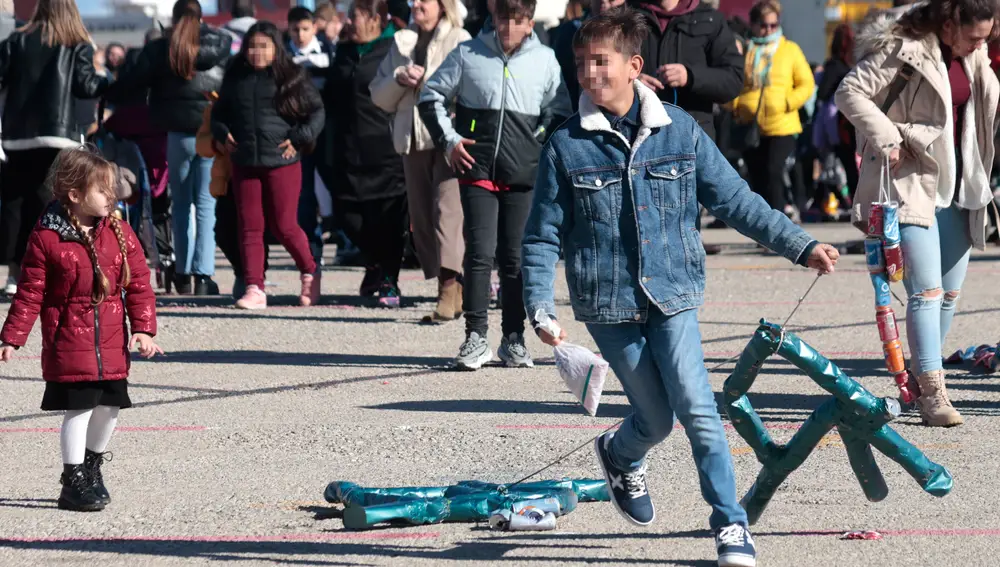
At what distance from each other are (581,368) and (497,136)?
12.0 feet

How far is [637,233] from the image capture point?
15.3 feet

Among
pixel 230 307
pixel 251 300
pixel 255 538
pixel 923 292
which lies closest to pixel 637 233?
pixel 255 538

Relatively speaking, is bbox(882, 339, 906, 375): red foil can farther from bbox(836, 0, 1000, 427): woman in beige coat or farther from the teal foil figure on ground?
the teal foil figure on ground

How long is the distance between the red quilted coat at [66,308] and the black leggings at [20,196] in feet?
18.3

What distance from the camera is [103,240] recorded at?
5418mm

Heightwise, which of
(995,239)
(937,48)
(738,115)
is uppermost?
(937,48)

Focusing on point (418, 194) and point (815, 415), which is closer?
point (815, 415)

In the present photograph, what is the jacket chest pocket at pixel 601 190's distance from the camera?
4.70 metres

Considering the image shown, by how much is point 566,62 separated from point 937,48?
142 inches

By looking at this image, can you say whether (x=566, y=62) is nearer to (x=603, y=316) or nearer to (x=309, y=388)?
(x=309, y=388)

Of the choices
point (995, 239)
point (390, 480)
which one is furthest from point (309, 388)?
point (995, 239)

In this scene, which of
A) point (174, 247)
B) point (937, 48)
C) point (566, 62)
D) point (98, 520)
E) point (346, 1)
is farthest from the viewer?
point (346, 1)

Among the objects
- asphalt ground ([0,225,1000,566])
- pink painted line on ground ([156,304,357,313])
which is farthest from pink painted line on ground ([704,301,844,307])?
pink painted line on ground ([156,304,357,313])

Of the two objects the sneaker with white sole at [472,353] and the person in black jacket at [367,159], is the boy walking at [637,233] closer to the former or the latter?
the sneaker with white sole at [472,353]
